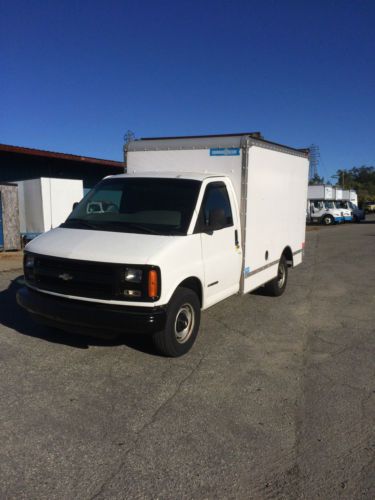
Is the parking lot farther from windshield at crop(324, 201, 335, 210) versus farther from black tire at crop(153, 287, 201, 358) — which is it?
windshield at crop(324, 201, 335, 210)

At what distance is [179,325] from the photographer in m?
4.86

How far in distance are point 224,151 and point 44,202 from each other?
1039 cm

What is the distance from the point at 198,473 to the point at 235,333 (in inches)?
121

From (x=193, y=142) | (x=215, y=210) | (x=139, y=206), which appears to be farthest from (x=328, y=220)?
(x=139, y=206)

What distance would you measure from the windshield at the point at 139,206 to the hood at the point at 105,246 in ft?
0.57

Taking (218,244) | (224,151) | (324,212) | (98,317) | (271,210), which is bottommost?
(98,317)

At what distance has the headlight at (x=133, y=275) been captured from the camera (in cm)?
419

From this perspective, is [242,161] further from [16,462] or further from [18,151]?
[18,151]

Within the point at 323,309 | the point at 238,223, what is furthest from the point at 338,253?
the point at 238,223

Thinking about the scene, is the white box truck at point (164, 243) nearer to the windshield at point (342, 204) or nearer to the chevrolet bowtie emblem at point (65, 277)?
the chevrolet bowtie emblem at point (65, 277)

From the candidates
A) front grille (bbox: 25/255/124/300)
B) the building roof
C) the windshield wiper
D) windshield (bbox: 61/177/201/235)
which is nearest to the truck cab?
the building roof

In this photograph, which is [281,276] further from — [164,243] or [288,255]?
[164,243]

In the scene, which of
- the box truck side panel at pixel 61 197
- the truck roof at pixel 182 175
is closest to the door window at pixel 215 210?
the truck roof at pixel 182 175

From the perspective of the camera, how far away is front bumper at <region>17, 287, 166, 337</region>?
13.8 ft
